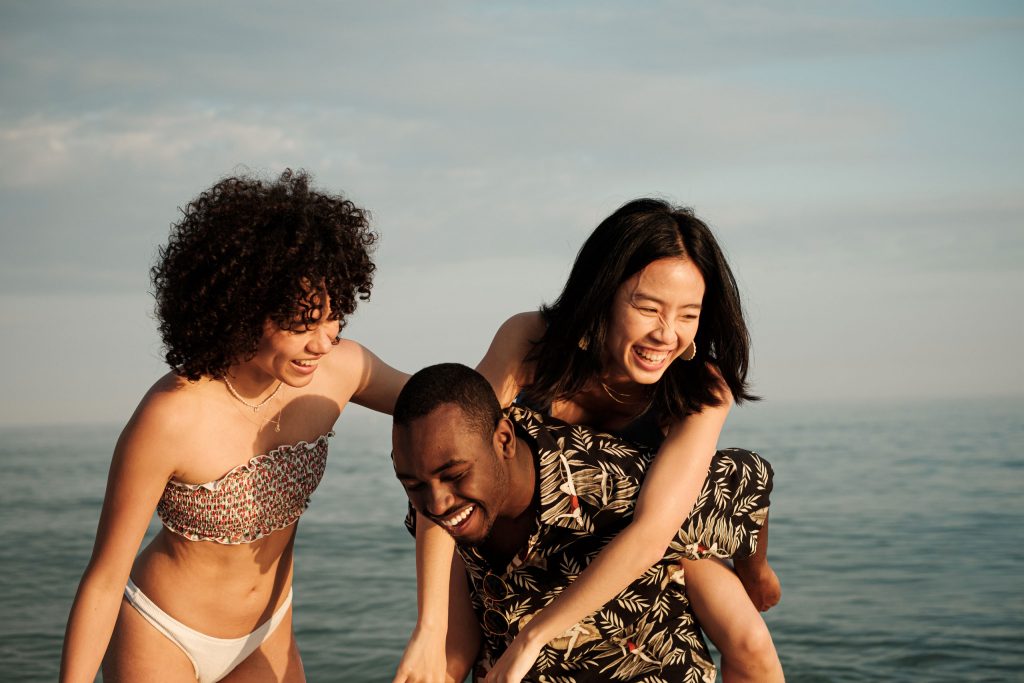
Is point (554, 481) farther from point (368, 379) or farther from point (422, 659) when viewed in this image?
point (368, 379)

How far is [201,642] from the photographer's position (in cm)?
358

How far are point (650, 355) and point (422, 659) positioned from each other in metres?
1.29

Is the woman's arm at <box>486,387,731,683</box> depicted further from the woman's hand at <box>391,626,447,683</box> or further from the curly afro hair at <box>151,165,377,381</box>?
the curly afro hair at <box>151,165,377,381</box>

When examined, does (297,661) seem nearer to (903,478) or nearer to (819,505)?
(819,505)

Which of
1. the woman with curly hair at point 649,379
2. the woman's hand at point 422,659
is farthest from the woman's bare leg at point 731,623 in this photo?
the woman's hand at point 422,659

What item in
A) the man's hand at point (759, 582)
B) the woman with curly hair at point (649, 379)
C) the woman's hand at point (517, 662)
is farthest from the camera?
the man's hand at point (759, 582)

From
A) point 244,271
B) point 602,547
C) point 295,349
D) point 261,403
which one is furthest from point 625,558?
point 244,271

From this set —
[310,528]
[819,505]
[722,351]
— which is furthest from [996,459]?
[722,351]

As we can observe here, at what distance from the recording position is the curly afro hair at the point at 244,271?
3.26 metres

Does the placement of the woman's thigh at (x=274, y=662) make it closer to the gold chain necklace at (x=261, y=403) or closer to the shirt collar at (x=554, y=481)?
the gold chain necklace at (x=261, y=403)

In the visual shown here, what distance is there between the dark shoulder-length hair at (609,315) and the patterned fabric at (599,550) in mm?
227

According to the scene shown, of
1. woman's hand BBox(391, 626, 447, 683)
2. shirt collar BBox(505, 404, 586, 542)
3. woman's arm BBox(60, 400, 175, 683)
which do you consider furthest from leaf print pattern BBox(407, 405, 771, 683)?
woman's arm BBox(60, 400, 175, 683)

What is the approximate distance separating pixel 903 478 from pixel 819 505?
3.69 m

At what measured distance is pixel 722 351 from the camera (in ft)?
12.2
